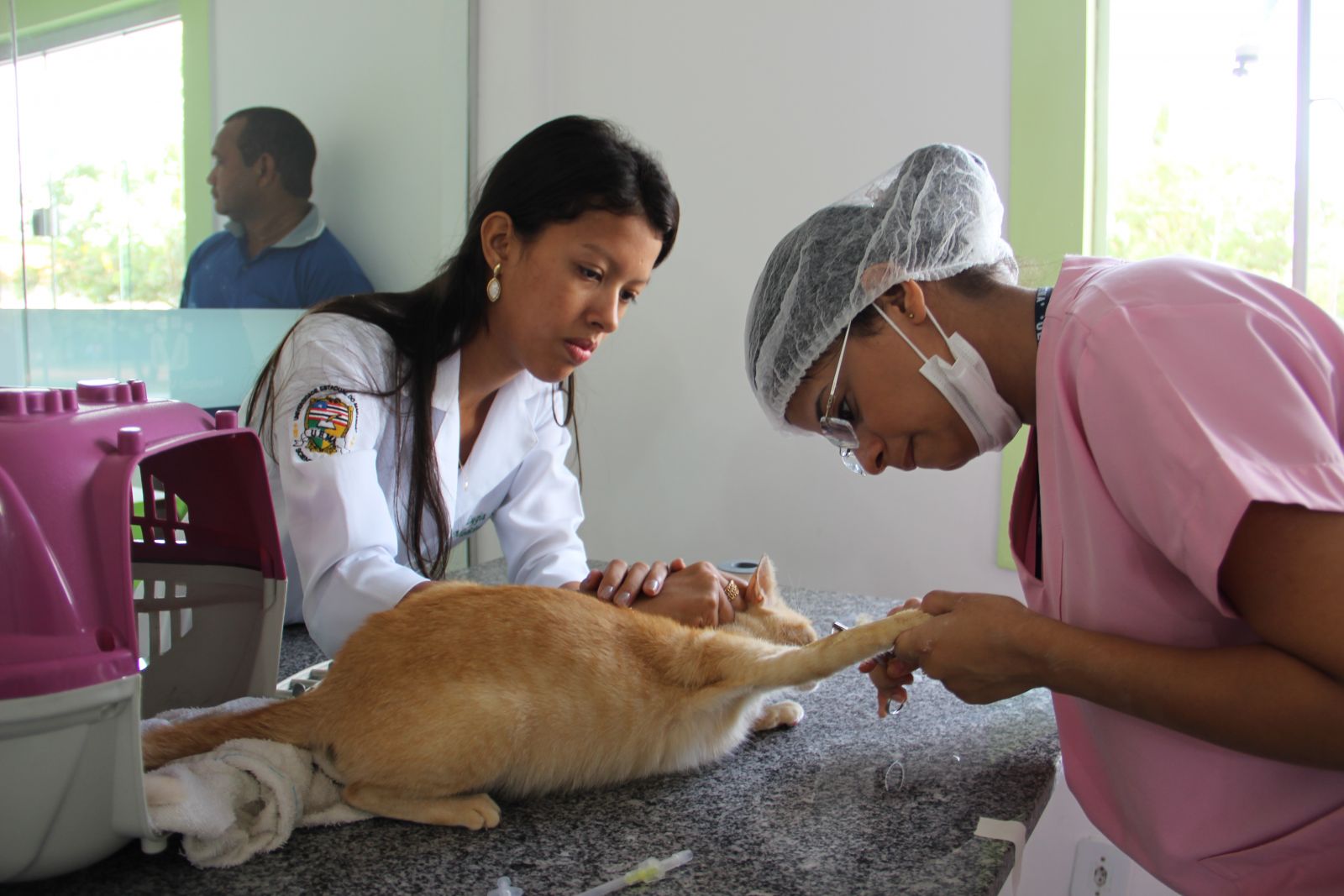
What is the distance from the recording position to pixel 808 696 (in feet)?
4.58

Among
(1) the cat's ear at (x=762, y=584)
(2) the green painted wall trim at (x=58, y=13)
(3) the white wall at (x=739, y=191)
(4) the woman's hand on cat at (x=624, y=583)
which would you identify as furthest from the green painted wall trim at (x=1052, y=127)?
(2) the green painted wall trim at (x=58, y=13)

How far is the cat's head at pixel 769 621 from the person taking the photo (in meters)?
1.47

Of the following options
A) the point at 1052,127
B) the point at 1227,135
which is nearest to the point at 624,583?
the point at 1052,127

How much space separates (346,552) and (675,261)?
1905mm

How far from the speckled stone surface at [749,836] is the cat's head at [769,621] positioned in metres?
0.23

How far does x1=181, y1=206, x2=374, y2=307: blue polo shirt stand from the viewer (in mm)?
2525

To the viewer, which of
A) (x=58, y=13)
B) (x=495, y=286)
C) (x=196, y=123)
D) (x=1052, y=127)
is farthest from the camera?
(x=196, y=123)

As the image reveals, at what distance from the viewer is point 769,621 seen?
1.49 metres

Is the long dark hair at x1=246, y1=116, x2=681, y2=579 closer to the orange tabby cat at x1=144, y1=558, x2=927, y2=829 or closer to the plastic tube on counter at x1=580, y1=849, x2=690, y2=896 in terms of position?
the orange tabby cat at x1=144, y1=558, x2=927, y2=829

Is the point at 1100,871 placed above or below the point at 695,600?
below

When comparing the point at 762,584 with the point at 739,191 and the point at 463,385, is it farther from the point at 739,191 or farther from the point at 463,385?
the point at 739,191

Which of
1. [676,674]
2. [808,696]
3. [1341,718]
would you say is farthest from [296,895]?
[1341,718]

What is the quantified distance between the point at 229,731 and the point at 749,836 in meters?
0.56

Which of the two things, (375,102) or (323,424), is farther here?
(375,102)
